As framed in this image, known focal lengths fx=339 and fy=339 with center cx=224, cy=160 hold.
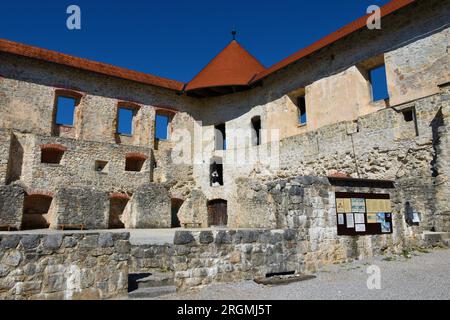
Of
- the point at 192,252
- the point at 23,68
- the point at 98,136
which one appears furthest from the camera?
the point at 98,136

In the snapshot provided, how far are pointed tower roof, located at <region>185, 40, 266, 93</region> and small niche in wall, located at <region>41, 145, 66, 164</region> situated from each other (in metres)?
6.95

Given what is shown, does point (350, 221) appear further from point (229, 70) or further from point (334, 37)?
point (229, 70)

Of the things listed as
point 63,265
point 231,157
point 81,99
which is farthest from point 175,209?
point 63,265

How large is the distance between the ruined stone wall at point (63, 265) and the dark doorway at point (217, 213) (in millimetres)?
12518

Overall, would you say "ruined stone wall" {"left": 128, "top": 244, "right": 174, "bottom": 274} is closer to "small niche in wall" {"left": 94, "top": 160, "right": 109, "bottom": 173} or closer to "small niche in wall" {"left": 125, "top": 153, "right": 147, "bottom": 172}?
"small niche in wall" {"left": 94, "top": 160, "right": 109, "bottom": 173}

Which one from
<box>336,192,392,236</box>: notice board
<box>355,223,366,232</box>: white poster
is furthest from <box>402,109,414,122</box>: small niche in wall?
<box>355,223,366,232</box>: white poster

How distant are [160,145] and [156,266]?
12461 mm

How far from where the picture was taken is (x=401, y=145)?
35.6 feet

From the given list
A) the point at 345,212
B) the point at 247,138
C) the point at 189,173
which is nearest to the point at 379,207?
the point at 345,212

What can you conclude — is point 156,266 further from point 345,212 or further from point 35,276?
point 345,212

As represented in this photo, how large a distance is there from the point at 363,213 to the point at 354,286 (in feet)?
7.50

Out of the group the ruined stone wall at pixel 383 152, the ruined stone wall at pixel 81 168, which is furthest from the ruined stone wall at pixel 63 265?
the ruined stone wall at pixel 81 168
